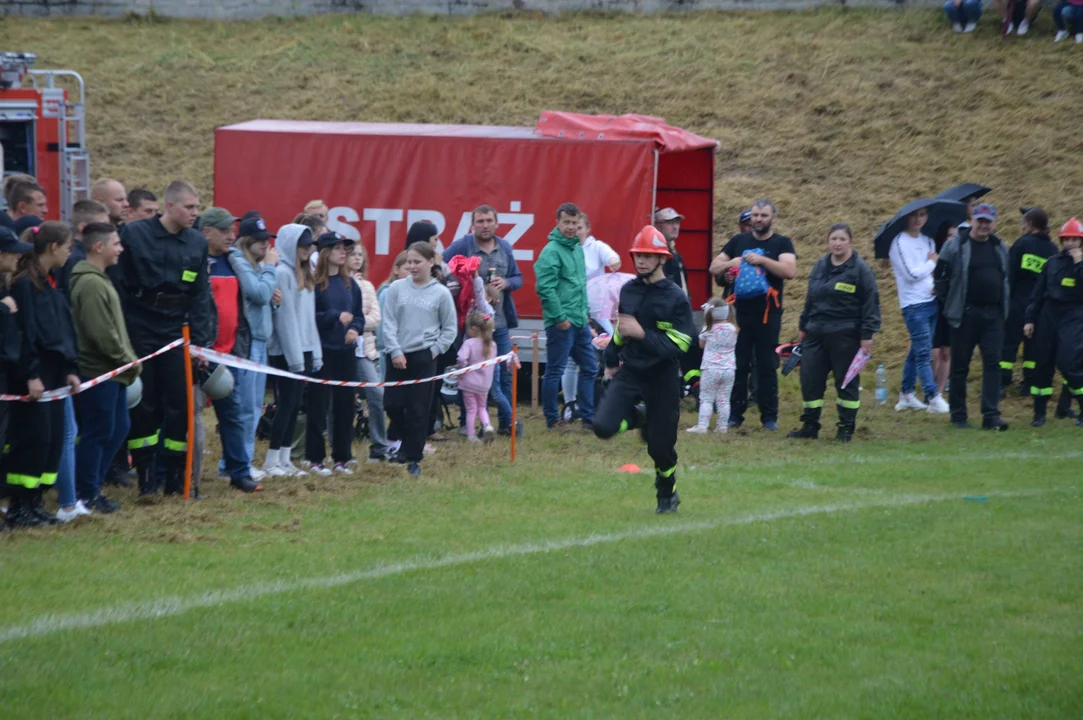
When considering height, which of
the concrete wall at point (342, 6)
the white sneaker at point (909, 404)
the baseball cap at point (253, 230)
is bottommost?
the white sneaker at point (909, 404)

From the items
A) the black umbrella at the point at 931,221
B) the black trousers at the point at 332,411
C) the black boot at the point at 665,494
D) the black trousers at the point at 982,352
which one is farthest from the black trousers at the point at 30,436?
the black umbrella at the point at 931,221

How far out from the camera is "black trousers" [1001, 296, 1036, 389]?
16.0m

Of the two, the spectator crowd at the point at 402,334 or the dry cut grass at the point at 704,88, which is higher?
the dry cut grass at the point at 704,88

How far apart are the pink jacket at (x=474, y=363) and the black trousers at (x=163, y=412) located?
3830 mm

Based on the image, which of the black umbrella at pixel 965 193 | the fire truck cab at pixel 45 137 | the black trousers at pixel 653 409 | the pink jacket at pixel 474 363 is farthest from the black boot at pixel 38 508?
the black umbrella at pixel 965 193

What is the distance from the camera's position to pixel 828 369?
1438 cm

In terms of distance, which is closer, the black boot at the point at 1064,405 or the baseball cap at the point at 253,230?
the baseball cap at the point at 253,230

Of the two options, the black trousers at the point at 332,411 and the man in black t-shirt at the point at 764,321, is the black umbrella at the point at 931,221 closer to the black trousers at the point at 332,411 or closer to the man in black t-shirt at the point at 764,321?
the man in black t-shirt at the point at 764,321

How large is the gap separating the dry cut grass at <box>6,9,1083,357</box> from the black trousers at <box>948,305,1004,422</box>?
5686 millimetres

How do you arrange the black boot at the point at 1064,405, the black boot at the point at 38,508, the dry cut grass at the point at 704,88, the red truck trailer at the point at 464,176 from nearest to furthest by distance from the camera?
the black boot at the point at 38,508
the black boot at the point at 1064,405
the red truck trailer at the point at 464,176
the dry cut grass at the point at 704,88

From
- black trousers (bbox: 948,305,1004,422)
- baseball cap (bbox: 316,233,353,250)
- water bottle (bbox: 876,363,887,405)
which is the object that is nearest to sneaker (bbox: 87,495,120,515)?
baseball cap (bbox: 316,233,353,250)

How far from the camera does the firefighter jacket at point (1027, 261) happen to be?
52.9ft

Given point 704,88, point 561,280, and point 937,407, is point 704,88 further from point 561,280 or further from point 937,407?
point 561,280

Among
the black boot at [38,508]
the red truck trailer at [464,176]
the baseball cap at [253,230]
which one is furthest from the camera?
the red truck trailer at [464,176]
